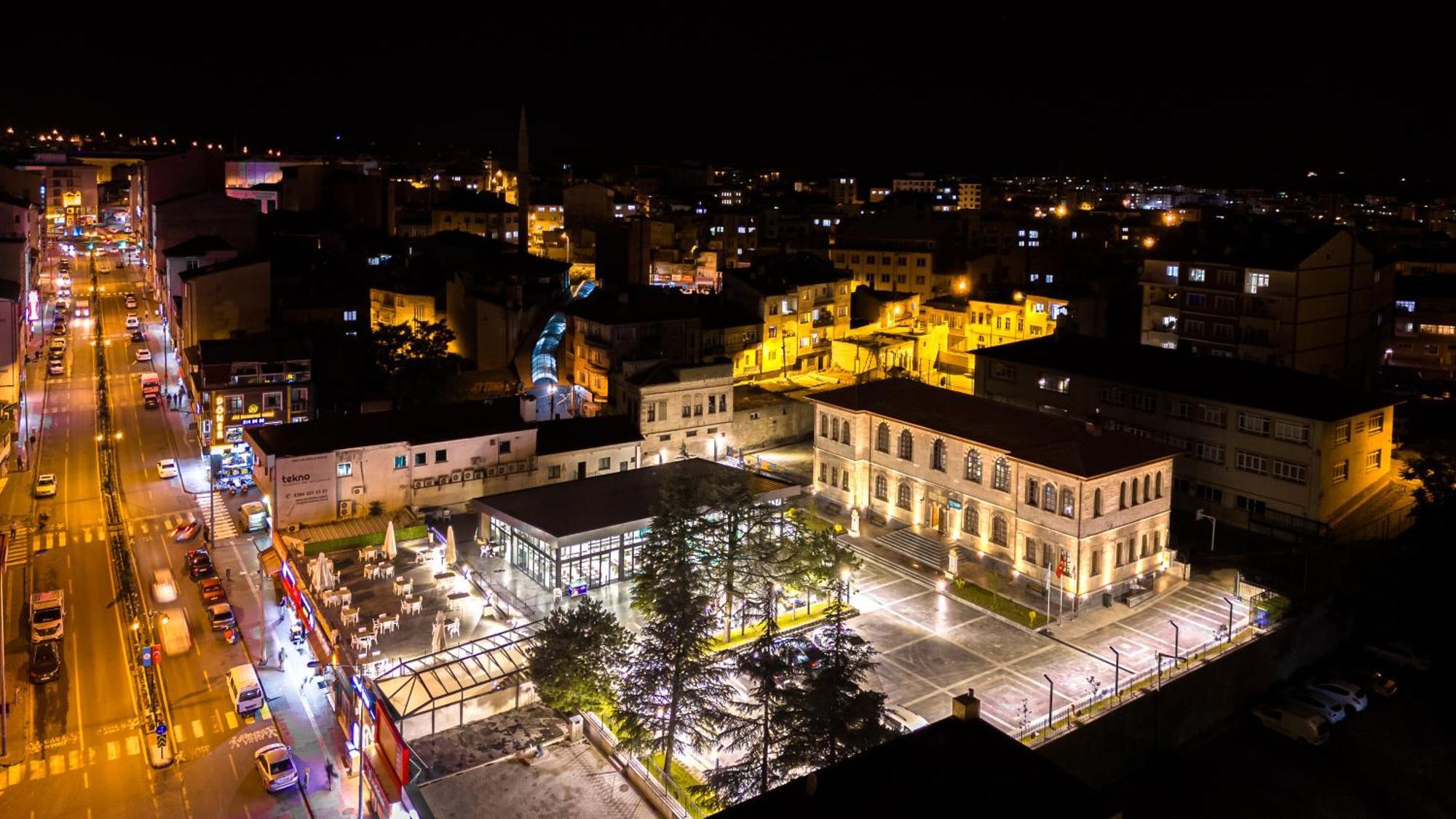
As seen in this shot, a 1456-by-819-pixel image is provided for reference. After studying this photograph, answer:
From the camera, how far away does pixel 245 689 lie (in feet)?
93.5

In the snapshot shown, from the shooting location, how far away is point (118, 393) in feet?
198

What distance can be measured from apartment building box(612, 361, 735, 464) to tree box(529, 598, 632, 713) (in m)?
19.8

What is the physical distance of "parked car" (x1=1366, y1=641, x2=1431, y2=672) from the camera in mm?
33062

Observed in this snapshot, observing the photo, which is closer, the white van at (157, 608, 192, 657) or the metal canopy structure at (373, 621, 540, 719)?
the metal canopy structure at (373, 621, 540, 719)

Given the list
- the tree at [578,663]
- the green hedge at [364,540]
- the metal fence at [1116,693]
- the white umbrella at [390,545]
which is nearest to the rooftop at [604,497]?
the green hedge at [364,540]

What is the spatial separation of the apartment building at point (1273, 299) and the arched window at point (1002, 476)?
20.5 metres

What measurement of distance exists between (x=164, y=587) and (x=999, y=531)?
1025 inches

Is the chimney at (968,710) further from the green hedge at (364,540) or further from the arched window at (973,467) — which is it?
the green hedge at (364,540)

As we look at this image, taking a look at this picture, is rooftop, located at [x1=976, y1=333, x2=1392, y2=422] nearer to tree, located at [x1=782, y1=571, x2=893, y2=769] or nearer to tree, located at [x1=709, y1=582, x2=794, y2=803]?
tree, located at [x1=709, y1=582, x2=794, y2=803]

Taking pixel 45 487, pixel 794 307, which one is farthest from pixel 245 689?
pixel 794 307

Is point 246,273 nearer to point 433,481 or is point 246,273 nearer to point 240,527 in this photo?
point 240,527

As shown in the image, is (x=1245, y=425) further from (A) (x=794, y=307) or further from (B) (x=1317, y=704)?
(A) (x=794, y=307)

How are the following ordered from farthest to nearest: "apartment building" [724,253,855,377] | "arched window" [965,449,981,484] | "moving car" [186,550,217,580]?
"apartment building" [724,253,855,377]
"moving car" [186,550,217,580]
"arched window" [965,449,981,484]

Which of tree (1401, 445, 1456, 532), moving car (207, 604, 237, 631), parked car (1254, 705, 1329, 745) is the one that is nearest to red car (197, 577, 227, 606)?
moving car (207, 604, 237, 631)
